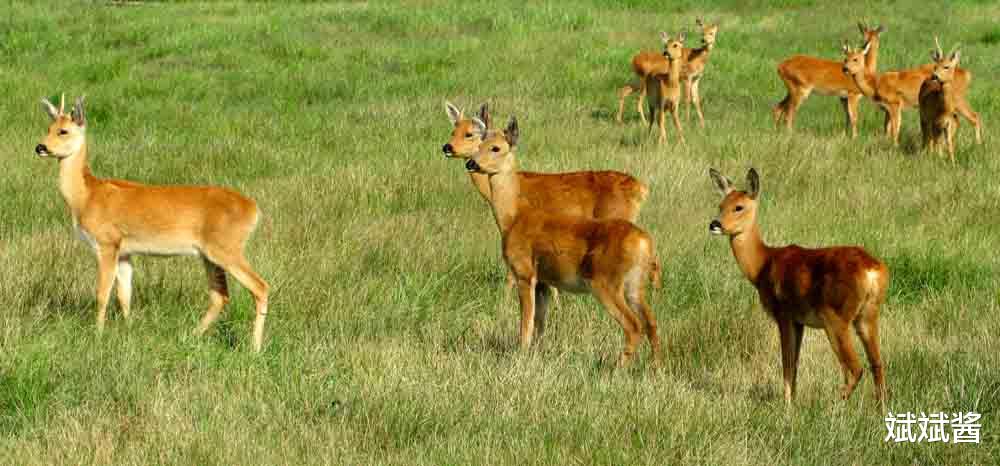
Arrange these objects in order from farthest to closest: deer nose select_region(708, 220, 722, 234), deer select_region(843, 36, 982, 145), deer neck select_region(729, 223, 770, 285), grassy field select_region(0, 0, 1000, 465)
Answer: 1. deer select_region(843, 36, 982, 145)
2. deer neck select_region(729, 223, 770, 285)
3. deer nose select_region(708, 220, 722, 234)
4. grassy field select_region(0, 0, 1000, 465)

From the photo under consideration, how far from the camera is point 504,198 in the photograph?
7562 mm

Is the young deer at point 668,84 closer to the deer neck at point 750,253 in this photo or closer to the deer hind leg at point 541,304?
the deer hind leg at point 541,304

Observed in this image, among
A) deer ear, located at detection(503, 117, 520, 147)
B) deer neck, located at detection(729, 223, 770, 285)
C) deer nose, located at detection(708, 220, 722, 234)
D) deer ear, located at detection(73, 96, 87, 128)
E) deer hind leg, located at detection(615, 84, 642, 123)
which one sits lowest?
deer hind leg, located at detection(615, 84, 642, 123)

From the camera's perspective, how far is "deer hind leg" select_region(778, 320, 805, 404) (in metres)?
6.05

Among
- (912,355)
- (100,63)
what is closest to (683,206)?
(912,355)

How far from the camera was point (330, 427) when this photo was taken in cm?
540

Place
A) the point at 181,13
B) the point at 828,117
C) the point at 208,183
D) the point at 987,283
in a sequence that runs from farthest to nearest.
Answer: the point at 181,13 < the point at 828,117 < the point at 208,183 < the point at 987,283

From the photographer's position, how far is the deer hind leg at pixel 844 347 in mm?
5879

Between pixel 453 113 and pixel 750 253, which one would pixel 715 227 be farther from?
pixel 453 113

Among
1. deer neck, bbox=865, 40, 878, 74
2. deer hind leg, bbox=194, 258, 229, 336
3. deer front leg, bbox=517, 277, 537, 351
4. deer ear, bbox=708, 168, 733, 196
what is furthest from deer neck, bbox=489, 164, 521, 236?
deer neck, bbox=865, 40, 878, 74

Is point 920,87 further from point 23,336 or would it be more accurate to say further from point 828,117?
point 23,336

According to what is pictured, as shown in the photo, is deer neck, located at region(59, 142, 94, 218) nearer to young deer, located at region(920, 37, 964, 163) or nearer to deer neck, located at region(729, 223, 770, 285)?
deer neck, located at region(729, 223, 770, 285)

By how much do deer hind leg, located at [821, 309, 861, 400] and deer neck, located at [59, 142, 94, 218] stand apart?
4161 mm

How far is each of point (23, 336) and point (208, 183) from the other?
4.79m
